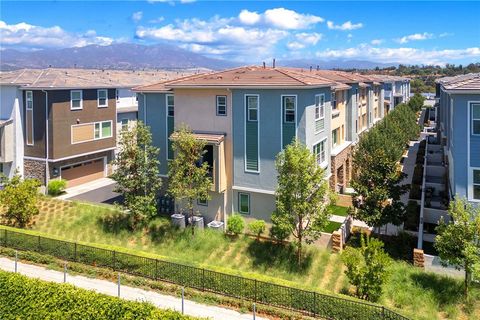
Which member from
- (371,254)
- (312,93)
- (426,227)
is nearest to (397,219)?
(426,227)

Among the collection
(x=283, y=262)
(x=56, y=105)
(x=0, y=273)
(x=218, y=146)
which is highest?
(x=56, y=105)

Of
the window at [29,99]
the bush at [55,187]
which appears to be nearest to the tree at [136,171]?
the bush at [55,187]

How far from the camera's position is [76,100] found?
32.8 meters

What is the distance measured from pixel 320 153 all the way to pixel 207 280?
1328cm

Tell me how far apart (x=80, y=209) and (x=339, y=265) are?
17117 millimetres

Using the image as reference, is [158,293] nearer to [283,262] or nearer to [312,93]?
[283,262]

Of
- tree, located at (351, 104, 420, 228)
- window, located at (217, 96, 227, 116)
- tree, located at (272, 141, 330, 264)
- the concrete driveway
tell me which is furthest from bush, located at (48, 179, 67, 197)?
tree, located at (351, 104, 420, 228)

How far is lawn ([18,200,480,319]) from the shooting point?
16.7 metres

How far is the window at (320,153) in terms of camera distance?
2588 centimetres

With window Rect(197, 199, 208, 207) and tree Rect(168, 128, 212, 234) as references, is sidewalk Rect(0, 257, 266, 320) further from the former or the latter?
window Rect(197, 199, 208, 207)

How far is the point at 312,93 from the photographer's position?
23047mm

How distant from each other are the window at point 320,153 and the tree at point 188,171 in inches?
290

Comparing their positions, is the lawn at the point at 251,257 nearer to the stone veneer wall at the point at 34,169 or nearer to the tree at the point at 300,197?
the tree at the point at 300,197

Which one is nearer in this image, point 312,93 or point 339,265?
point 339,265
